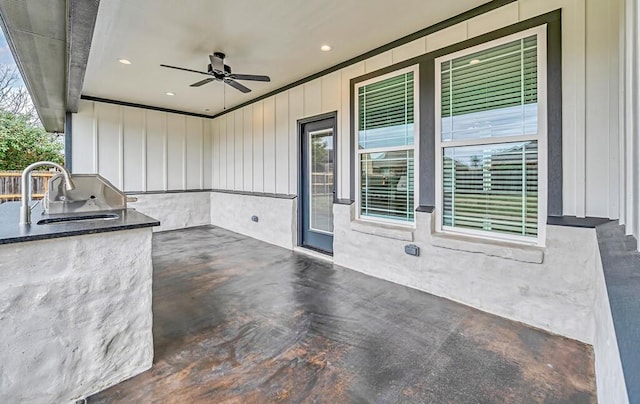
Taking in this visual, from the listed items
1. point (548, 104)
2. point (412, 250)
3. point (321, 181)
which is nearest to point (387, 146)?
point (412, 250)

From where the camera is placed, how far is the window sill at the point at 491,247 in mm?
2682

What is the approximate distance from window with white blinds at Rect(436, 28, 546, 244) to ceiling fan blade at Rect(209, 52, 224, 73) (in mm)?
2723

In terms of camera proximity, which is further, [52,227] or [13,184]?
[13,184]

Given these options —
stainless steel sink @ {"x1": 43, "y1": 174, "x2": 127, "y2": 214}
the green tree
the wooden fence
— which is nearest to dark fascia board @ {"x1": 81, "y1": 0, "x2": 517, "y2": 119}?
the wooden fence

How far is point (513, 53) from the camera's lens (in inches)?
114

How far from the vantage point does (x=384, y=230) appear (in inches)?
151

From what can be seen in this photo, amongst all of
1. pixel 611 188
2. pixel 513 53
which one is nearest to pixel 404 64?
pixel 513 53

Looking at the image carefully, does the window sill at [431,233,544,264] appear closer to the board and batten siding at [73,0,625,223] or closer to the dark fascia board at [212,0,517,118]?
the board and batten siding at [73,0,625,223]

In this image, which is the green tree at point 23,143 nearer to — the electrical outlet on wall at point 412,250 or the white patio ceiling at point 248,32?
the white patio ceiling at point 248,32

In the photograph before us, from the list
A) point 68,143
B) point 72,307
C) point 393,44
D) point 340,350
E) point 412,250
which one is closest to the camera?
point 72,307

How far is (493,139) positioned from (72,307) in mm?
3552

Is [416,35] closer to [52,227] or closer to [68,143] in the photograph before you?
[52,227]

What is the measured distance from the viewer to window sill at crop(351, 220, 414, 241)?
11.9 ft

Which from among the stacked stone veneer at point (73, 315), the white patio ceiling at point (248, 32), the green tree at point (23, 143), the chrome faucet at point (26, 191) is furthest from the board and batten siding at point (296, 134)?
the green tree at point (23, 143)
